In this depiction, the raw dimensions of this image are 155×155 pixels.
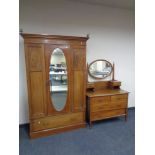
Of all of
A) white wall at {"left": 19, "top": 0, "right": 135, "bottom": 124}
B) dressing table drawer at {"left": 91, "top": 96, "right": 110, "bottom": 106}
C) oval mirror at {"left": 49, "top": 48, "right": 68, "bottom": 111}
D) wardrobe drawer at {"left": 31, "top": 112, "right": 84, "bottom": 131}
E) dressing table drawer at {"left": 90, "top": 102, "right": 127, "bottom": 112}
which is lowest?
wardrobe drawer at {"left": 31, "top": 112, "right": 84, "bottom": 131}

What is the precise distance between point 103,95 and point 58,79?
102cm

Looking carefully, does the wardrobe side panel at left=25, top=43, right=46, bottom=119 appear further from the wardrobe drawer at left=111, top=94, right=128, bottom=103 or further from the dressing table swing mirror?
the wardrobe drawer at left=111, top=94, right=128, bottom=103

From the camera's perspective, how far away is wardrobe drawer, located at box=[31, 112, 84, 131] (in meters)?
2.78

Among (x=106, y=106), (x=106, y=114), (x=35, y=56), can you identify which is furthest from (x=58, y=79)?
(x=106, y=114)

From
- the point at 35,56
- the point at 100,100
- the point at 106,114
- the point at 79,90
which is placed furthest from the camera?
the point at 106,114

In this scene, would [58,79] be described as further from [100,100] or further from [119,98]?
[119,98]

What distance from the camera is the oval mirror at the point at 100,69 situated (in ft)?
11.9

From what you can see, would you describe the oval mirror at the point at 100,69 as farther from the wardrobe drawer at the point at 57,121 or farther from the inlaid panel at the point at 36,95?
the inlaid panel at the point at 36,95

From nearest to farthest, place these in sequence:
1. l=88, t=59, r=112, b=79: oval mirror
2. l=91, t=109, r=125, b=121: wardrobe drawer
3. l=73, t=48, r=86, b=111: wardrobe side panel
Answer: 1. l=73, t=48, r=86, b=111: wardrobe side panel
2. l=91, t=109, r=125, b=121: wardrobe drawer
3. l=88, t=59, r=112, b=79: oval mirror

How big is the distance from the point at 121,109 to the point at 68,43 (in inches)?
75.7

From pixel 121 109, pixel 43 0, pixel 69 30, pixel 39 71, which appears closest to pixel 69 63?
pixel 39 71

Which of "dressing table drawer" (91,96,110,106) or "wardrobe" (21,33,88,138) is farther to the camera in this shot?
"dressing table drawer" (91,96,110,106)

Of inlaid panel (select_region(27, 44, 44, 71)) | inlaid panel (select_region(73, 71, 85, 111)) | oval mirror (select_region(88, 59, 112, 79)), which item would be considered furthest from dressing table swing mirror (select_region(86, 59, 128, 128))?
inlaid panel (select_region(27, 44, 44, 71))

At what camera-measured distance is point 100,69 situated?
373 centimetres
